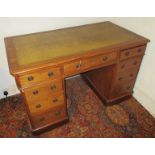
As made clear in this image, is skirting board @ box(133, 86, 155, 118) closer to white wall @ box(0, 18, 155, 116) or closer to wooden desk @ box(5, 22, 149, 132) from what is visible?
white wall @ box(0, 18, 155, 116)

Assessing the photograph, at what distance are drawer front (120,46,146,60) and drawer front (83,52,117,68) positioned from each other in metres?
0.11

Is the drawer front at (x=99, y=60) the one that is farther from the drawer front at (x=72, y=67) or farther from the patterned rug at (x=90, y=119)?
the patterned rug at (x=90, y=119)

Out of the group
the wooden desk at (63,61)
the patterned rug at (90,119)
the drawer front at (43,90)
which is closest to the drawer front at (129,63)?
the wooden desk at (63,61)

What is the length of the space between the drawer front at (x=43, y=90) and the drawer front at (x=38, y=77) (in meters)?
0.06

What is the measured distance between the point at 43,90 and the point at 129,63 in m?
1.09

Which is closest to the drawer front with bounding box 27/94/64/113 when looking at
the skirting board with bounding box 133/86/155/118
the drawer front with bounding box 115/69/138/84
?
the drawer front with bounding box 115/69/138/84

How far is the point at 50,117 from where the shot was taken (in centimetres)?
182

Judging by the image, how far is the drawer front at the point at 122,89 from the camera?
2074 millimetres

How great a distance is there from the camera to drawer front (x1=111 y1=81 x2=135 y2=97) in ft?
6.81

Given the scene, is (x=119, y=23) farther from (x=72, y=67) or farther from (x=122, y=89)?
(x=72, y=67)

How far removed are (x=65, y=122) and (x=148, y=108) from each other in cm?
120

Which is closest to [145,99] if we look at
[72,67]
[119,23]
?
[119,23]

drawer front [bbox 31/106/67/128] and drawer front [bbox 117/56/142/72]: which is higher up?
drawer front [bbox 117/56/142/72]
